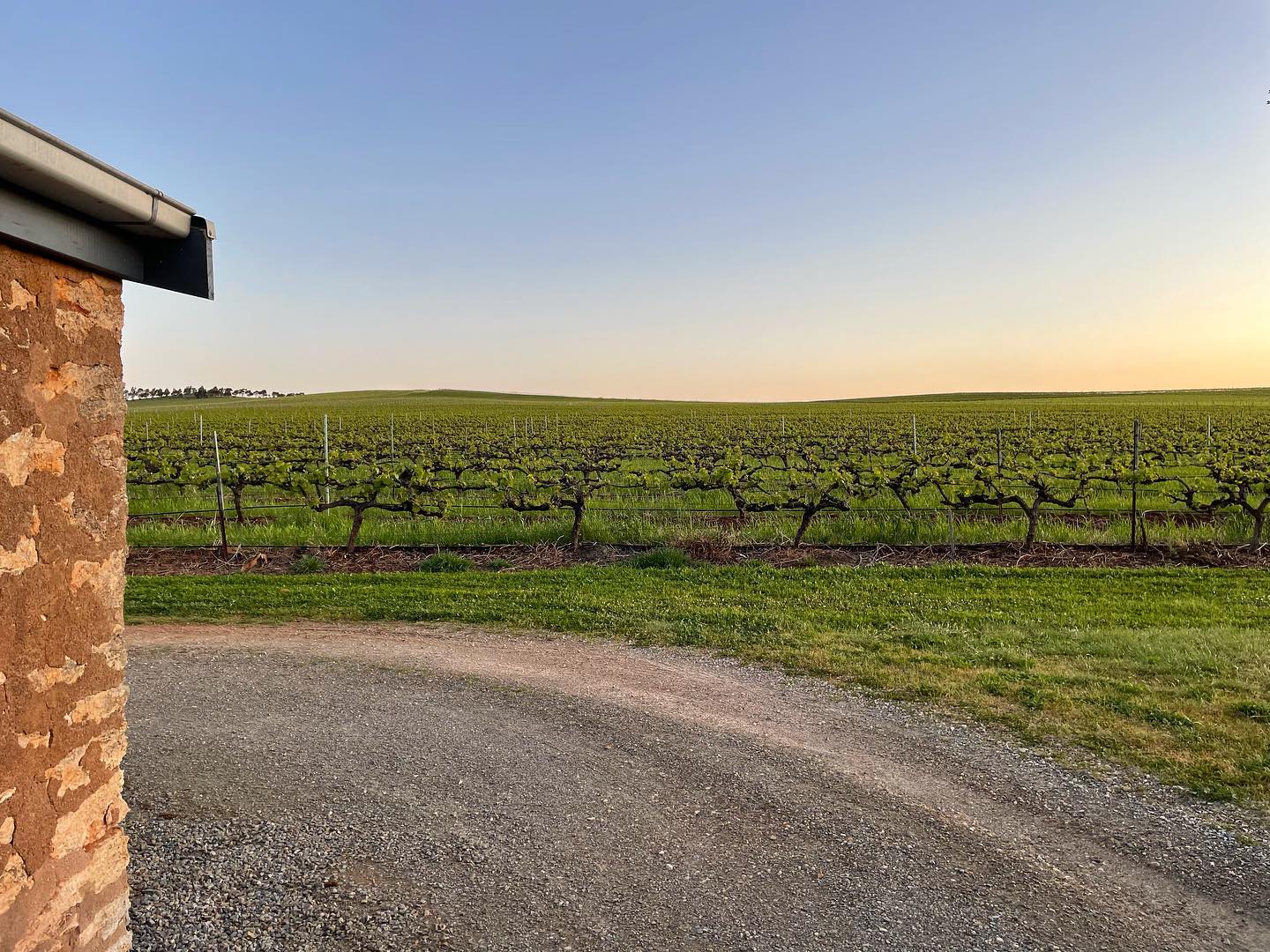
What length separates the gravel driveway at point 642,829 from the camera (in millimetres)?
3744

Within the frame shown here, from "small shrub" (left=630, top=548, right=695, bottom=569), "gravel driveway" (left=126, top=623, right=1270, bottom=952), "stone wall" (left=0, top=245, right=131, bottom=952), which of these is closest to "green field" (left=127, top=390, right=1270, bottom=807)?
"small shrub" (left=630, top=548, right=695, bottom=569)

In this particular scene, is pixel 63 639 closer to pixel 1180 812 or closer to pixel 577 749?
pixel 577 749

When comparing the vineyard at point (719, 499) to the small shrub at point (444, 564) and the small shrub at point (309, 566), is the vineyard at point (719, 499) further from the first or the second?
the small shrub at point (444, 564)

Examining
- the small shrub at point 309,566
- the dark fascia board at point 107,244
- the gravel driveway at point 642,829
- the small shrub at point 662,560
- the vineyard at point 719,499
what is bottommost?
the gravel driveway at point 642,829

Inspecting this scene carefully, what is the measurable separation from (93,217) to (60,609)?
1528 mm

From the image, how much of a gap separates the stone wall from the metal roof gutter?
0.12 m

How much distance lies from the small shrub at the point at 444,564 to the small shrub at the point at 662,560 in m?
2.42

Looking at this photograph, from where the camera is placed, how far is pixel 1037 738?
5.55 metres

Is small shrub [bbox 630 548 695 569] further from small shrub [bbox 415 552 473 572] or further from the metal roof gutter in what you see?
the metal roof gutter

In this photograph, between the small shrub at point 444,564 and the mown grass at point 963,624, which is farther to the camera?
the small shrub at point 444,564

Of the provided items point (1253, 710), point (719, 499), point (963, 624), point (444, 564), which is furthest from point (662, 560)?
point (1253, 710)

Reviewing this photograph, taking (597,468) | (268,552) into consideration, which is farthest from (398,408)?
(268,552)

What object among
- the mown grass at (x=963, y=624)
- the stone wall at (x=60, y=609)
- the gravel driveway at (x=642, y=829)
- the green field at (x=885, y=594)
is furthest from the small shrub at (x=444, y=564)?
the stone wall at (x=60, y=609)

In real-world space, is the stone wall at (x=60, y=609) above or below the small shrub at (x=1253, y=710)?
above
